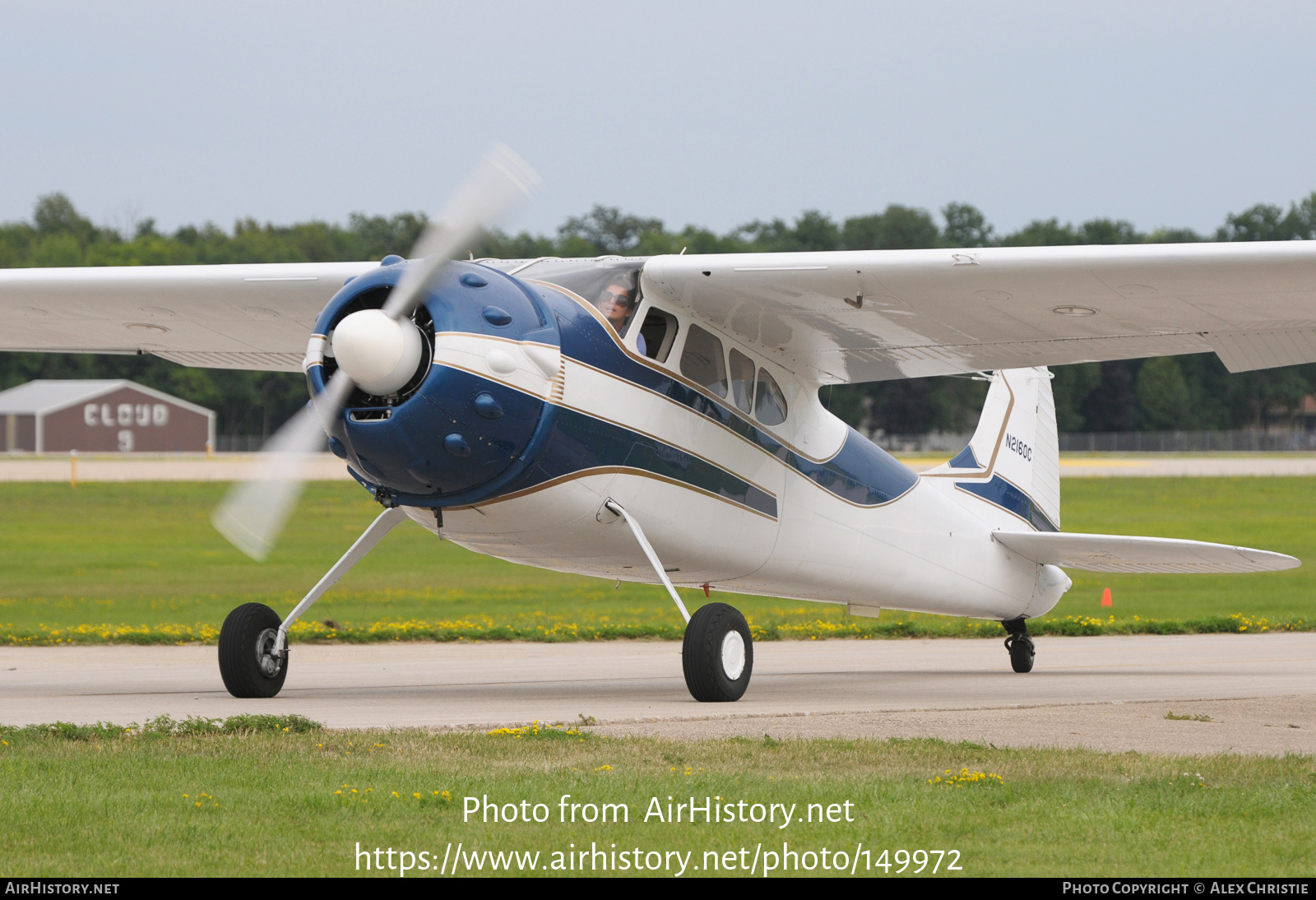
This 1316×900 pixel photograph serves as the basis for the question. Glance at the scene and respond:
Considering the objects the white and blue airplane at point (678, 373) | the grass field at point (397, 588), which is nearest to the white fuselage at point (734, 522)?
the white and blue airplane at point (678, 373)

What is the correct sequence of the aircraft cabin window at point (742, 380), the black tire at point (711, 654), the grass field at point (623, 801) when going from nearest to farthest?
the grass field at point (623, 801)
the black tire at point (711, 654)
the aircraft cabin window at point (742, 380)

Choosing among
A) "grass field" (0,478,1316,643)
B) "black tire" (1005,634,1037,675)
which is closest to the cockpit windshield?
"black tire" (1005,634,1037,675)

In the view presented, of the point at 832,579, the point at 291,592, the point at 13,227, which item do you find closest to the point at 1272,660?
the point at 832,579

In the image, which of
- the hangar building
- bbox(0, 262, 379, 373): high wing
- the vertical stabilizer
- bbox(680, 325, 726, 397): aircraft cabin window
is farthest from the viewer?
the hangar building

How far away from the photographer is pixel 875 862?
5.11m

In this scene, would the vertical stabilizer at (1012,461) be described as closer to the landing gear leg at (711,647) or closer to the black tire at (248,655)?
the landing gear leg at (711,647)

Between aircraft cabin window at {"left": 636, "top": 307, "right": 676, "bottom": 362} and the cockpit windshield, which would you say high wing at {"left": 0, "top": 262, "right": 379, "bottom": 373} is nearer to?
the cockpit windshield

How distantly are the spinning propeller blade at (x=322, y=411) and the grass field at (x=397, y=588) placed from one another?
7849 millimetres

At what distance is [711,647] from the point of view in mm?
10250

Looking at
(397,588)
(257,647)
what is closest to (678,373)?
(257,647)

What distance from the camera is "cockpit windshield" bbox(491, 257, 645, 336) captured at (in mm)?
10250

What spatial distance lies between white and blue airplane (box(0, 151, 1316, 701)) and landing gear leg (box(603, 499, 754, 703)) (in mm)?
18

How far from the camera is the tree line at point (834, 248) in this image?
367 ft
